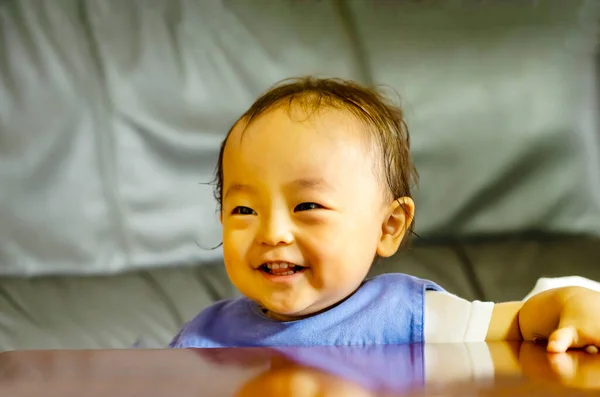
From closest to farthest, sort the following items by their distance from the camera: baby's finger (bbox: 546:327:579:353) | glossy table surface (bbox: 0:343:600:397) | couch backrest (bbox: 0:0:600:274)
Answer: glossy table surface (bbox: 0:343:600:397), baby's finger (bbox: 546:327:579:353), couch backrest (bbox: 0:0:600:274)

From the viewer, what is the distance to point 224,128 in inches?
54.9

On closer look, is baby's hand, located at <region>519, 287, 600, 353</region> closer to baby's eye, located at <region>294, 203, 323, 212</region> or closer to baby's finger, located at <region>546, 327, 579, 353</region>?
baby's finger, located at <region>546, 327, 579, 353</region>

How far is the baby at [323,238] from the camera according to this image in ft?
2.68

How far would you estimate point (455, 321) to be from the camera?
0.85m

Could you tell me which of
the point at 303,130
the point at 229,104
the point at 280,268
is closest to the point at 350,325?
the point at 280,268

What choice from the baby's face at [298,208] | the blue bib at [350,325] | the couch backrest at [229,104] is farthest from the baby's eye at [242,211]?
the couch backrest at [229,104]

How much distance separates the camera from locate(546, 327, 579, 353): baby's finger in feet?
2.12

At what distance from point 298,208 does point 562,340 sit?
12.0 inches

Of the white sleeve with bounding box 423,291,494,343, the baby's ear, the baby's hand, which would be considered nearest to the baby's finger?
the baby's hand

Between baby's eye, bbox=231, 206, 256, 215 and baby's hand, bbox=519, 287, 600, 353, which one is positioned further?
baby's eye, bbox=231, 206, 256, 215

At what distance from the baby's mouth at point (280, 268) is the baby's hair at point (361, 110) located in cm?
13

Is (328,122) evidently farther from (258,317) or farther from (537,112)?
(537,112)

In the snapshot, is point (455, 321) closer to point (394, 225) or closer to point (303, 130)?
point (394, 225)

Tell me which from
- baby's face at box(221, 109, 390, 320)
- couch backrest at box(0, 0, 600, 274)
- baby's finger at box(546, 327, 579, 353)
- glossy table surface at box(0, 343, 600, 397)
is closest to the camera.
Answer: glossy table surface at box(0, 343, 600, 397)
